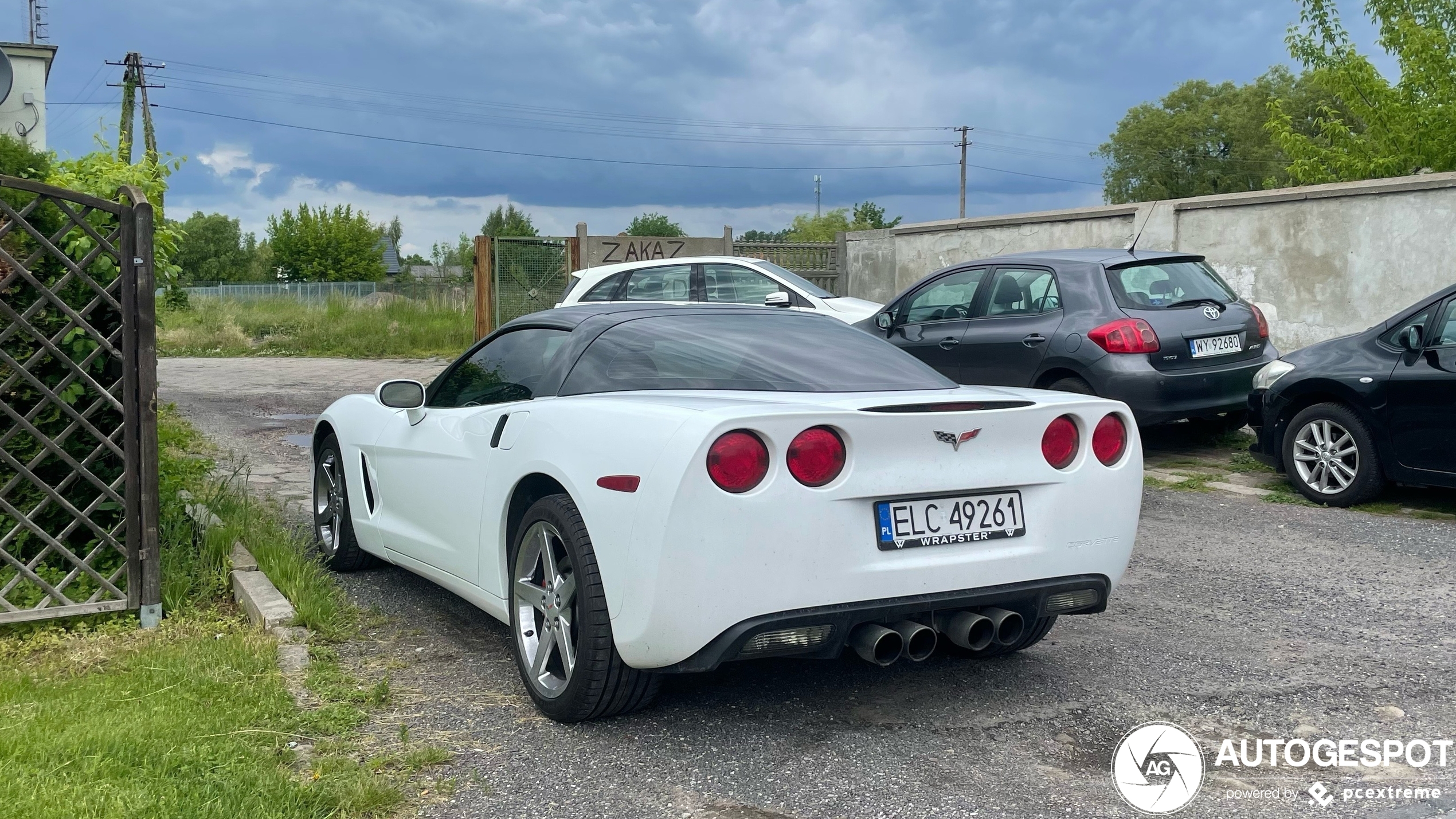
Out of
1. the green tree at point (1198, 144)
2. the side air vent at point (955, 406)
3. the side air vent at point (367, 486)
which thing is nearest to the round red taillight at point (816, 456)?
the side air vent at point (955, 406)

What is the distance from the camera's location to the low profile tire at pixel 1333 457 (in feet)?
25.5

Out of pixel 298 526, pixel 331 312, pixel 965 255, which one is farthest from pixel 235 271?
pixel 298 526

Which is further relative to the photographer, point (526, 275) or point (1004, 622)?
point (526, 275)

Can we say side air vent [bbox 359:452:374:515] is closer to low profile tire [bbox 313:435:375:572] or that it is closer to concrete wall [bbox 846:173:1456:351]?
low profile tire [bbox 313:435:375:572]

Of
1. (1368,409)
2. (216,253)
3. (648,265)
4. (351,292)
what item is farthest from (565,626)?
(216,253)

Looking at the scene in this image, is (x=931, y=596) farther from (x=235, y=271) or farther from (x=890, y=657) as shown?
(x=235, y=271)

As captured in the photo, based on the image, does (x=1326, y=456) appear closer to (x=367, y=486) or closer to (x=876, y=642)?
(x=876, y=642)

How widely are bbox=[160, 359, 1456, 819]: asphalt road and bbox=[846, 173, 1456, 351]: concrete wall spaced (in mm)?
6691

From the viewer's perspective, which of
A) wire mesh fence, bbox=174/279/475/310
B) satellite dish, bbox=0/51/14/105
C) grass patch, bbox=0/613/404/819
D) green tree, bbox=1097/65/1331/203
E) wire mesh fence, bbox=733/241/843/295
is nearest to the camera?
grass patch, bbox=0/613/404/819

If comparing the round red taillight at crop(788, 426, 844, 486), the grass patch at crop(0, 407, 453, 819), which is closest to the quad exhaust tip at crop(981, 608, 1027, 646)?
the round red taillight at crop(788, 426, 844, 486)

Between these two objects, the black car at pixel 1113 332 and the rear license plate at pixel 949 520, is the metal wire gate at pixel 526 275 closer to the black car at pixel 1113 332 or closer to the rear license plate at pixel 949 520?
the black car at pixel 1113 332

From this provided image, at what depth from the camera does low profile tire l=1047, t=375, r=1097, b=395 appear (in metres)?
A: 9.05

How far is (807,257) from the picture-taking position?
2056cm

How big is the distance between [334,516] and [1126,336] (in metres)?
5.60
